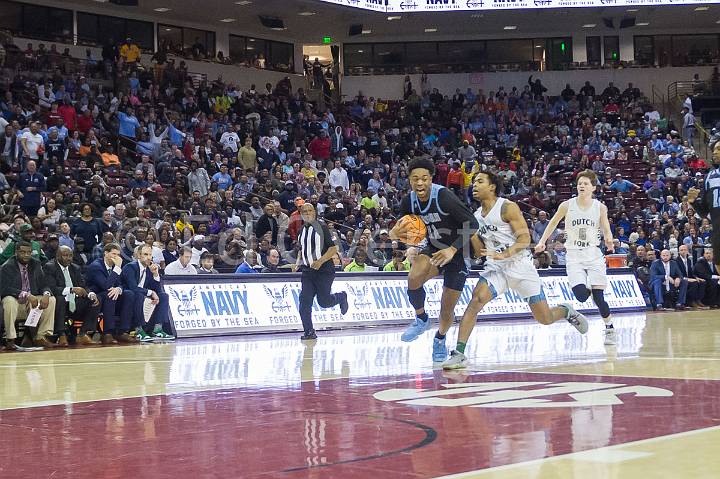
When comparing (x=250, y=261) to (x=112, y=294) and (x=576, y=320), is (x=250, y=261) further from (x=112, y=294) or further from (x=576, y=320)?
(x=576, y=320)

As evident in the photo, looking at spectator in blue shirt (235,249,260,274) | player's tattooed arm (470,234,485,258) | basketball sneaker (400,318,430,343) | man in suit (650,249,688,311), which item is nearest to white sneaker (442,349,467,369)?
player's tattooed arm (470,234,485,258)

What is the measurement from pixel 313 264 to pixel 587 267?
4068 mm

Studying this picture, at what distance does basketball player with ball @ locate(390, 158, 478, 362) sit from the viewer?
32.1 ft

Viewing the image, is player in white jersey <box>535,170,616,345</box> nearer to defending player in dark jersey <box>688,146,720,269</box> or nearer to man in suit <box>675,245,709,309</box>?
defending player in dark jersey <box>688,146,720,269</box>

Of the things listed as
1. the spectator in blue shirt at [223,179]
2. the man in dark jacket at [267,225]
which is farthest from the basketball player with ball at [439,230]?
the spectator in blue shirt at [223,179]

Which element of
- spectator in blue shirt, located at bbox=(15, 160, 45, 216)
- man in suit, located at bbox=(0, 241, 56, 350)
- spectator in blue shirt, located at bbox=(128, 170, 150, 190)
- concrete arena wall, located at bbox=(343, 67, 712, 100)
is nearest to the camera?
man in suit, located at bbox=(0, 241, 56, 350)

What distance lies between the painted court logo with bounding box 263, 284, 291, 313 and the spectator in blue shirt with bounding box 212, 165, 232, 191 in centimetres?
710

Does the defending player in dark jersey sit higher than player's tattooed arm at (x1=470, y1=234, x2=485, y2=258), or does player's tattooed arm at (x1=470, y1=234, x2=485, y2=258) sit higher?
the defending player in dark jersey

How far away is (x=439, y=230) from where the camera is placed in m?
9.94

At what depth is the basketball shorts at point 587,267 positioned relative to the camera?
1351 centimetres

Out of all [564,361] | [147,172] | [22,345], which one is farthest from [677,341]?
[147,172]

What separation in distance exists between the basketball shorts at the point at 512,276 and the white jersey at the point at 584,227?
11.9 feet

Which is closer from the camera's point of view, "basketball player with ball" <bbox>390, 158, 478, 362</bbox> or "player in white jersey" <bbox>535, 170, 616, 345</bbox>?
"basketball player with ball" <bbox>390, 158, 478, 362</bbox>

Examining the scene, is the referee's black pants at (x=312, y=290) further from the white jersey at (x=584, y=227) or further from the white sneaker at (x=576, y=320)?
the white sneaker at (x=576, y=320)
